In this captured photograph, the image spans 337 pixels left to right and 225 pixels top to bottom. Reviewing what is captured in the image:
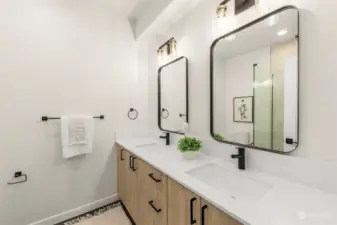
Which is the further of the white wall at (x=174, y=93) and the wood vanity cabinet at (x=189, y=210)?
the white wall at (x=174, y=93)

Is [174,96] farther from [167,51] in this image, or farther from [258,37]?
[258,37]

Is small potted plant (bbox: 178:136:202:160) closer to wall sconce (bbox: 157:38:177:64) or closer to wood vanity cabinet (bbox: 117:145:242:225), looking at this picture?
wood vanity cabinet (bbox: 117:145:242:225)

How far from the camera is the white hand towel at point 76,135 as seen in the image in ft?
6.37

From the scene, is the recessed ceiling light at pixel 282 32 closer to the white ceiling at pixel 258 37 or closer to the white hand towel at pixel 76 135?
the white ceiling at pixel 258 37

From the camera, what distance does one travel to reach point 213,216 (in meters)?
0.85

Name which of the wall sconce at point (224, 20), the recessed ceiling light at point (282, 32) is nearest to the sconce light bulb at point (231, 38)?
the wall sconce at point (224, 20)

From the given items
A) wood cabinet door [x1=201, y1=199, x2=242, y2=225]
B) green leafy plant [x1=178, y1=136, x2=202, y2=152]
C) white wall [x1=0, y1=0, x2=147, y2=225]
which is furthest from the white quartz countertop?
white wall [x1=0, y1=0, x2=147, y2=225]

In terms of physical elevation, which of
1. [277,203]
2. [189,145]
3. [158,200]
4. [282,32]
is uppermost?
[282,32]

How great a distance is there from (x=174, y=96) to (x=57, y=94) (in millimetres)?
1289

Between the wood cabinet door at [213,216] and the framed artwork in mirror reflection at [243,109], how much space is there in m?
0.73

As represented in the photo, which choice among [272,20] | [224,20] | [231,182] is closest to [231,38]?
[224,20]

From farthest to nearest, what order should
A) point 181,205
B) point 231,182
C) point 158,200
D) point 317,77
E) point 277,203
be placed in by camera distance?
1. point 158,200
2. point 231,182
3. point 181,205
4. point 317,77
5. point 277,203

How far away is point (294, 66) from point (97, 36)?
2113mm

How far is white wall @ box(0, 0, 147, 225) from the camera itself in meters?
1.75
